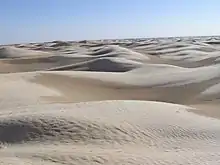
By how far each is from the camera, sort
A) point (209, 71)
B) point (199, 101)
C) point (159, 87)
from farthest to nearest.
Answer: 1. point (209, 71)
2. point (159, 87)
3. point (199, 101)

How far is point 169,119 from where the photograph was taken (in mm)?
9484

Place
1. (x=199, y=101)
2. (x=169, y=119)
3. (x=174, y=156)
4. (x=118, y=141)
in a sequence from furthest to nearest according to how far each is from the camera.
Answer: (x=199, y=101) → (x=169, y=119) → (x=118, y=141) → (x=174, y=156)

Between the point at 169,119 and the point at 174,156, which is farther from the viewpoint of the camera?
the point at 169,119

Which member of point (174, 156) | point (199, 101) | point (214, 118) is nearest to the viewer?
point (174, 156)

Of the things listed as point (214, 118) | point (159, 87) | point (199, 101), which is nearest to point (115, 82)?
point (159, 87)

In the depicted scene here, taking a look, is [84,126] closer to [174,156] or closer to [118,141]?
[118,141]

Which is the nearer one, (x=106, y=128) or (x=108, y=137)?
(x=108, y=137)

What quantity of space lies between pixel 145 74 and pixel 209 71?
120 inches

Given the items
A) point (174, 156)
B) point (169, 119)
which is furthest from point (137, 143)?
point (169, 119)

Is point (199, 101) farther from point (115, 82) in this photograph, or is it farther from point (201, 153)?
point (201, 153)

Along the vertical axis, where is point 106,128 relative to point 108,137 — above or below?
above

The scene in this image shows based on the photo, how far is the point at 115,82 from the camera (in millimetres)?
17578

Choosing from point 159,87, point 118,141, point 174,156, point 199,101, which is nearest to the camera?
point 174,156

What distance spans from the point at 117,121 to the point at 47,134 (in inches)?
61.3
